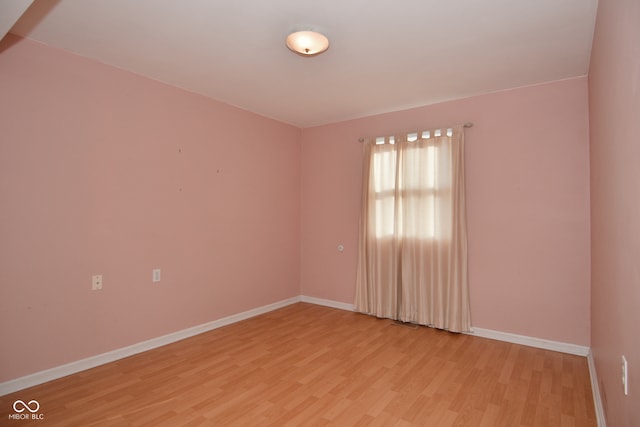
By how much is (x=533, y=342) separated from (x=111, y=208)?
4172mm

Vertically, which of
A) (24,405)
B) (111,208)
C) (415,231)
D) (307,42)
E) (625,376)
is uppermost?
(307,42)

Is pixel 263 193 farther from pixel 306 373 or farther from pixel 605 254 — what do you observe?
pixel 605 254

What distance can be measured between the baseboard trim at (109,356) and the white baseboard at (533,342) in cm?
268

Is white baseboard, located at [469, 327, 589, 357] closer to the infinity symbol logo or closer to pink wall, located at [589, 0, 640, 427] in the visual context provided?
pink wall, located at [589, 0, 640, 427]

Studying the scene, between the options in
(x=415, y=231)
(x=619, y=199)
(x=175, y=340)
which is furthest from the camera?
(x=415, y=231)

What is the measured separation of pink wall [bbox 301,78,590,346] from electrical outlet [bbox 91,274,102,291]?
361 cm

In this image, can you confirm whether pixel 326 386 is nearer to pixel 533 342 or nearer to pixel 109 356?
pixel 109 356

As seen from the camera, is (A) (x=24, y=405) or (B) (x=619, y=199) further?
(A) (x=24, y=405)

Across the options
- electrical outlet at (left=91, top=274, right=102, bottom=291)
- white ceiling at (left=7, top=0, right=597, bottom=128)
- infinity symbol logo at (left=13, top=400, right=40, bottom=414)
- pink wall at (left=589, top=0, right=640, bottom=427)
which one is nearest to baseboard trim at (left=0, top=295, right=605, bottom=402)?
infinity symbol logo at (left=13, top=400, right=40, bottom=414)

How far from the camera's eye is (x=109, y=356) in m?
2.86

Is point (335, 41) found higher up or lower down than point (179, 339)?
higher up

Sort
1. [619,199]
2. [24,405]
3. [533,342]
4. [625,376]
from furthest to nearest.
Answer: [533,342], [24,405], [619,199], [625,376]

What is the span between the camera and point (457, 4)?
205 cm

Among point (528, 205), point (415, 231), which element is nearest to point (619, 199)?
point (528, 205)
